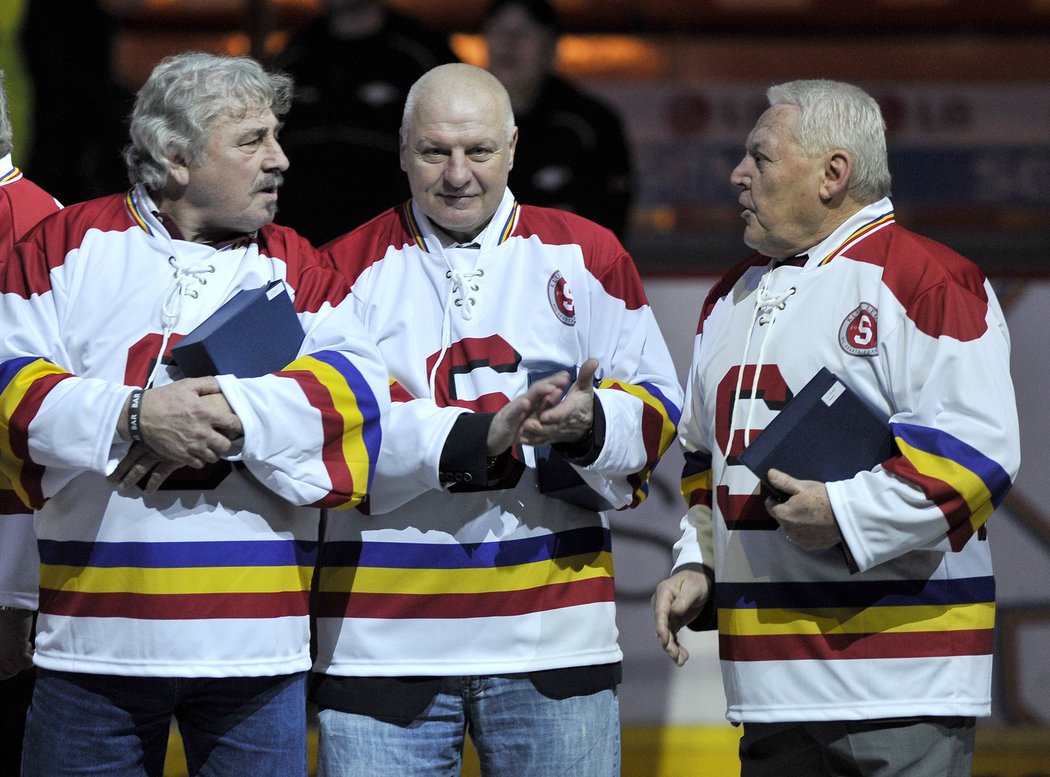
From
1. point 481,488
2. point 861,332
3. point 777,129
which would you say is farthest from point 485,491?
point 777,129

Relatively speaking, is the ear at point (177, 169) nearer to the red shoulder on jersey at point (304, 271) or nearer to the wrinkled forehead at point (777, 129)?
the red shoulder on jersey at point (304, 271)

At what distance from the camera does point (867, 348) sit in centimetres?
246

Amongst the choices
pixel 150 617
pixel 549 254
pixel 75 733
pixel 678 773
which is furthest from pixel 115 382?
pixel 678 773

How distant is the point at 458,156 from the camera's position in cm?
265

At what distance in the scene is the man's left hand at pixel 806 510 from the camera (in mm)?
2363

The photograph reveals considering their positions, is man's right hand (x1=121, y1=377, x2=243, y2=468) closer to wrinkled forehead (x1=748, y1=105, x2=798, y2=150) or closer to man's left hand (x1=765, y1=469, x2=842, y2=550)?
man's left hand (x1=765, y1=469, x2=842, y2=550)

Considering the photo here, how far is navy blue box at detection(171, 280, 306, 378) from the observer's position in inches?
92.6

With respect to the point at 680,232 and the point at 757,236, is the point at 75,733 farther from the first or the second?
the point at 680,232

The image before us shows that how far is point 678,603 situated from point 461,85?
102 centimetres

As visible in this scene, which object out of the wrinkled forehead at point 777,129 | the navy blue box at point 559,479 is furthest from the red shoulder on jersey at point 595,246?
the wrinkled forehead at point 777,129

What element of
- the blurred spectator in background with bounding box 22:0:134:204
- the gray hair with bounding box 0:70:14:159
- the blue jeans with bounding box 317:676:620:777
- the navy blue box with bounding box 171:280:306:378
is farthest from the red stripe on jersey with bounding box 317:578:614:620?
the blurred spectator in background with bounding box 22:0:134:204

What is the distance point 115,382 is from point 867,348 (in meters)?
1.25

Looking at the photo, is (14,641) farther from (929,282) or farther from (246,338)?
(929,282)

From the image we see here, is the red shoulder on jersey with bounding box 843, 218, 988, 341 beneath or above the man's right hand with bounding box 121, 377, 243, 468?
above
